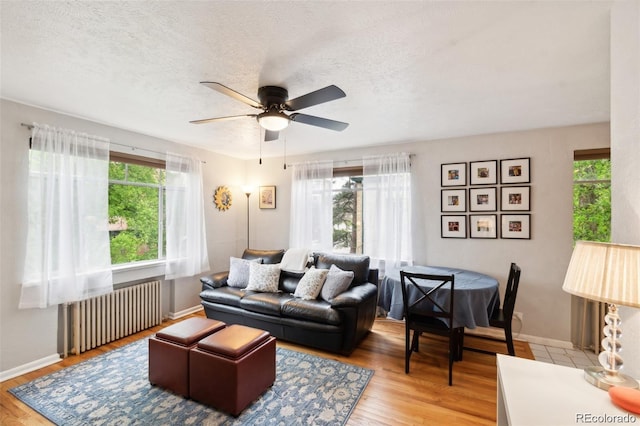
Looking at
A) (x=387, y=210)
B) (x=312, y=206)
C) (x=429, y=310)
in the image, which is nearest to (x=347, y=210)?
(x=312, y=206)

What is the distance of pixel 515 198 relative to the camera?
135 inches

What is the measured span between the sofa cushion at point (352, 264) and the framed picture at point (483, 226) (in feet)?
4.67

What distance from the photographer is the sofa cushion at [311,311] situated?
3020 mm

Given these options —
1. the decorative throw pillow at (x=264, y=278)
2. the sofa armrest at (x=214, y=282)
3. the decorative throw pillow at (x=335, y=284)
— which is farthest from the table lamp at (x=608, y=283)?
the sofa armrest at (x=214, y=282)

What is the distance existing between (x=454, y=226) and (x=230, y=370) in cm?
313

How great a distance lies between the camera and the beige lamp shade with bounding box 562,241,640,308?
3.50 feet

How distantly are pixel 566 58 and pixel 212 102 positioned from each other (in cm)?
275

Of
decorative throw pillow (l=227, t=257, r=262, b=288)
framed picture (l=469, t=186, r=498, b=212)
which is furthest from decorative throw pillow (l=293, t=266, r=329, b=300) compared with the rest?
framed picture (l=469, t=186, r=498, b=212)

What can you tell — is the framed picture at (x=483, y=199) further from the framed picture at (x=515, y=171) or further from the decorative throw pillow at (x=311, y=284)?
the decorative throw pillow at (x=311, y=284)

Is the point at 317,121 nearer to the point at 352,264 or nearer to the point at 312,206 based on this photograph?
the point at 352,264

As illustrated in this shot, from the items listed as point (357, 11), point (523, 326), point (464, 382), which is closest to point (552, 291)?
point (523, 326)

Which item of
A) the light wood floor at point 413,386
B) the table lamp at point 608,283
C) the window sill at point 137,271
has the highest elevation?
the table lamp at point 608,283

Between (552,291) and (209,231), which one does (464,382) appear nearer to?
(552,291)

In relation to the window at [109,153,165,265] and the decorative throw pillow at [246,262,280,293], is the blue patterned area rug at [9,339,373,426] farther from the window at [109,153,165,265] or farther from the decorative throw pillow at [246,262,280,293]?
the window at [109,153,165,265]
